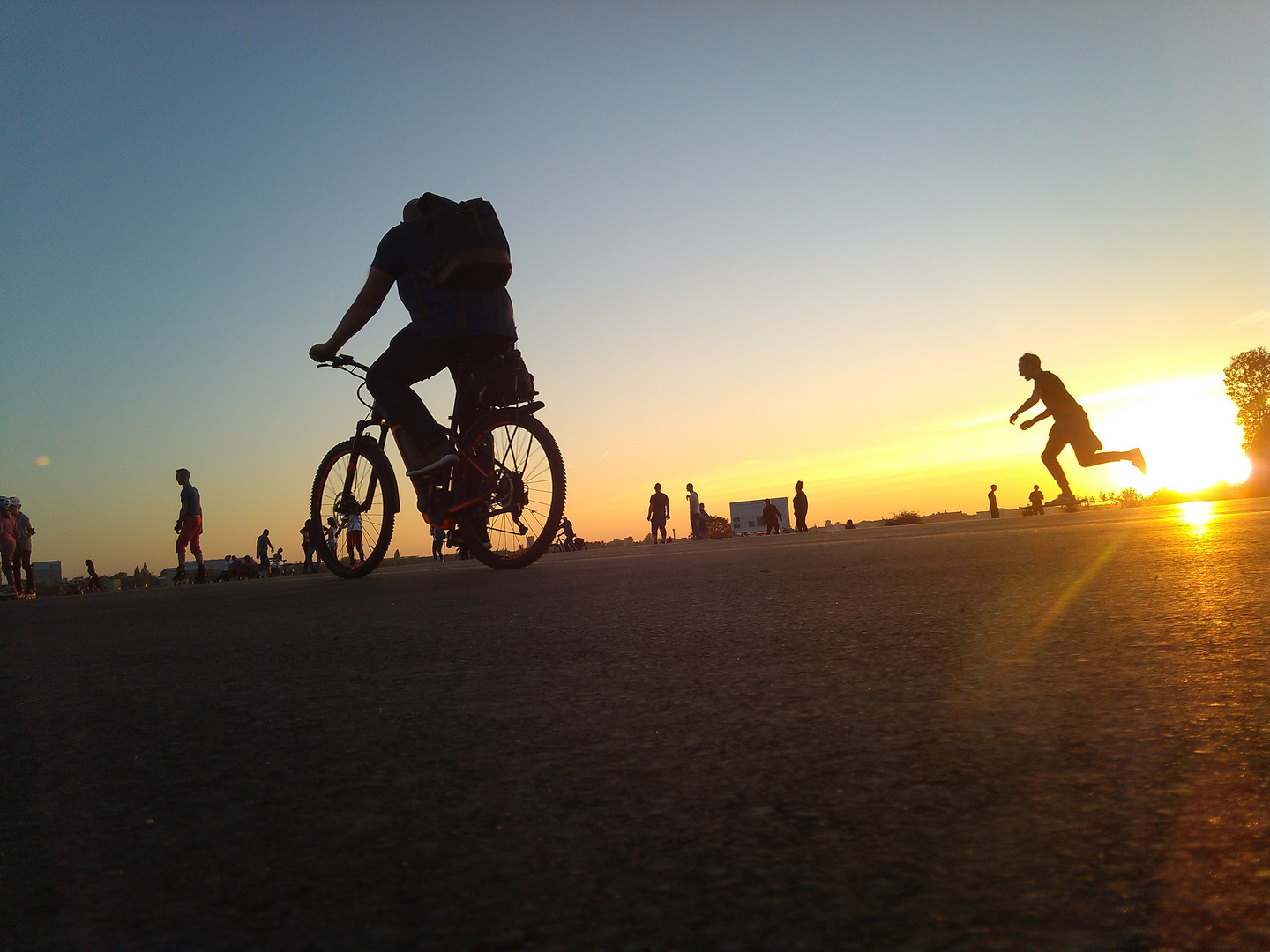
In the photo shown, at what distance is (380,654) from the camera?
7.85ft

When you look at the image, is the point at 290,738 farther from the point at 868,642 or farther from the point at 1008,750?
the point at 868,642

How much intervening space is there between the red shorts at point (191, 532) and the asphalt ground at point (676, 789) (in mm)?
16737

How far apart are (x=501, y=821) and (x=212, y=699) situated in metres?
1.14

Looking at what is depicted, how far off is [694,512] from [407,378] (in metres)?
25.6

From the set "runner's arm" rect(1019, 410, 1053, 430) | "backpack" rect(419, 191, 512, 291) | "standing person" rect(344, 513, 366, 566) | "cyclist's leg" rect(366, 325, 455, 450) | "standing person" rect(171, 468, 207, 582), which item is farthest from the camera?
"standing person" rect(171, 468, 207, 582)

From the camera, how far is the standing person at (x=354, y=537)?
688 cm

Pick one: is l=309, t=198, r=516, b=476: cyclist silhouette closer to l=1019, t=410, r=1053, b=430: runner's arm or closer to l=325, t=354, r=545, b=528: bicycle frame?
l=325, t=354, r=545, b=528: bicycle frame

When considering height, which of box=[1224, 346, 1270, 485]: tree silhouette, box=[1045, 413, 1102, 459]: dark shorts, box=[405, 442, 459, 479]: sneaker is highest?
box=[1224, 346, 1270, 485]: tree silhouette

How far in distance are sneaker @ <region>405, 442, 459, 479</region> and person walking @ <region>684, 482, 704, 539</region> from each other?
24.9 m

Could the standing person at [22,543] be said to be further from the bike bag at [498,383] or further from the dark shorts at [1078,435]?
the dark shorts at [1078,435]

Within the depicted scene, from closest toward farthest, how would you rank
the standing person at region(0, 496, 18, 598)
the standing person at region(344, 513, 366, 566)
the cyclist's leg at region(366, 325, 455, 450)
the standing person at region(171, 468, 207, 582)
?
the cyclist's leg at region(366, 325, 455, 450) → the standing person at region(344, 513, 366, 566) → the standing person at region(0, 496, 18, 598) → the standing person at region(171, 468, 207, 582)

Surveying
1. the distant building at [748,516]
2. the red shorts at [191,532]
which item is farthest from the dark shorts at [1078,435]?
the distant building at [748,516]

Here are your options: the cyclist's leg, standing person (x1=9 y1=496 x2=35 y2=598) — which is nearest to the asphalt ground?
the cyclist's leg

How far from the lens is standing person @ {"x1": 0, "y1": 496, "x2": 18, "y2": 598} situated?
614 inches
